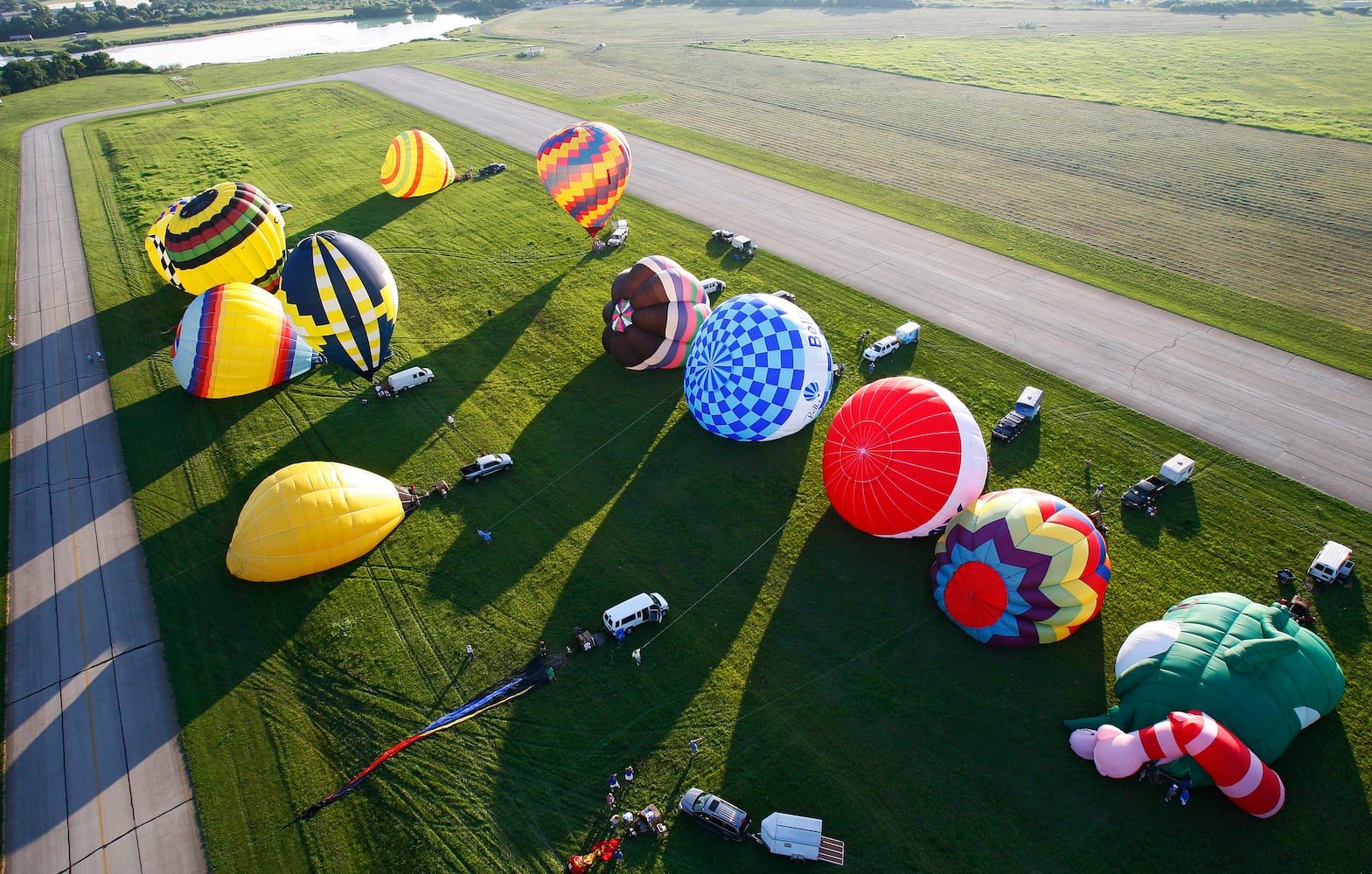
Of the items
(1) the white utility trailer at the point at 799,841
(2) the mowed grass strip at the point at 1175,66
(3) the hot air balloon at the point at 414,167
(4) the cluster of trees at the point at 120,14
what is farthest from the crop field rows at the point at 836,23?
(1) the white utility trailer at the point at 799,841

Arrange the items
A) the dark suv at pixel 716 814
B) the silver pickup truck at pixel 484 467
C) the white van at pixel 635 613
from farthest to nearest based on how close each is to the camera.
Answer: the silver pickup truck at pixel 484 467, the white van at pixel 635 613, the dark suv at pixel 716 814

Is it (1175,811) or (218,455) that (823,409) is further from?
(218,455)

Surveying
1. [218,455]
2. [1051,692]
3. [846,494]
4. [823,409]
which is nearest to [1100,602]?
[1051,692]

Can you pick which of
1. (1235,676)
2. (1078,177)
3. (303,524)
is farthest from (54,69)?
(1235,676)

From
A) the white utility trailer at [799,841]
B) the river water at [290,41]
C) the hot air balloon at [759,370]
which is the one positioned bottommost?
the white utility trailer at [799,841]

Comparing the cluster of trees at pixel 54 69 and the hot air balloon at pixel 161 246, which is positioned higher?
the cluster of trees at pixel 54 69

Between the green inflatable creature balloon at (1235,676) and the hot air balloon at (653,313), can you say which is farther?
the hot air balloon at (653,313)

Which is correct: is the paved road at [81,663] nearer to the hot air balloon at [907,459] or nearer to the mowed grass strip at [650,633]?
the mowed grass strip at [650,633]

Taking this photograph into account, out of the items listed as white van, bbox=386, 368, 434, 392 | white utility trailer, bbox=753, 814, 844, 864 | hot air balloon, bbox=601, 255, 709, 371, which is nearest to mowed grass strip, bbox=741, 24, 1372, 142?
hot air balloon, bbox=601, 255, 709, 371
